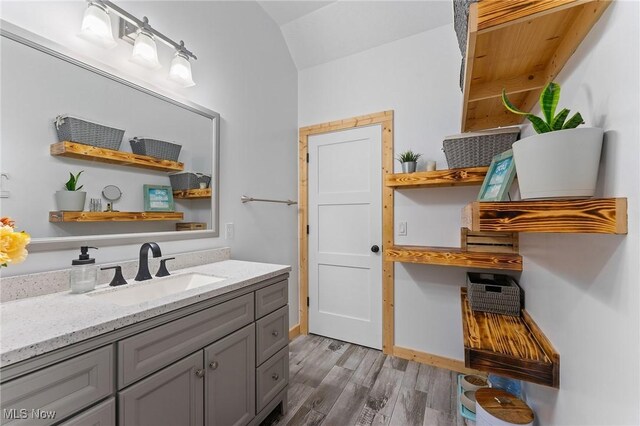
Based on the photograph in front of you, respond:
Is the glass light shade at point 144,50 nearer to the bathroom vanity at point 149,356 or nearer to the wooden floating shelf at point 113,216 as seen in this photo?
the wooden floating shelf at point 113,216

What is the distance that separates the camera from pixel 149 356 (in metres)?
0.97

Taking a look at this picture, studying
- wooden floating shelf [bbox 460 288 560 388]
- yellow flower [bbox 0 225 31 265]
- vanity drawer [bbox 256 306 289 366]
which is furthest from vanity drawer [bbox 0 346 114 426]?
wooden floating shelf [bbox 460 288 560 388]

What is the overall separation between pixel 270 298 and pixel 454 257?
1295 mm

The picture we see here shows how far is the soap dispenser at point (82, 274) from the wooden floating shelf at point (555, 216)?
1497 millimetres

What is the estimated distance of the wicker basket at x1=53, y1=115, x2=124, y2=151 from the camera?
1225mm

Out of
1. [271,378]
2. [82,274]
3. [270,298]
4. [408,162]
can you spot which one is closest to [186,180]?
[82,274]

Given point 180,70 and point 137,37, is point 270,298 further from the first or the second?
point 137,37

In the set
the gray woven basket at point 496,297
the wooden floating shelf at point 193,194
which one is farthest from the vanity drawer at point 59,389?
the gray woven basket at point 496,297

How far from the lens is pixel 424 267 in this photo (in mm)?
2312

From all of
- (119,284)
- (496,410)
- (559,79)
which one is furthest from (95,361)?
(559,79)

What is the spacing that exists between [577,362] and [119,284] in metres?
1.79

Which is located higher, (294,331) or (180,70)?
(180,70)

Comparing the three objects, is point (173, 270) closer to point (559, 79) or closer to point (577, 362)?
point (577, 362)

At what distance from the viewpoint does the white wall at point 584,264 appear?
613mm
